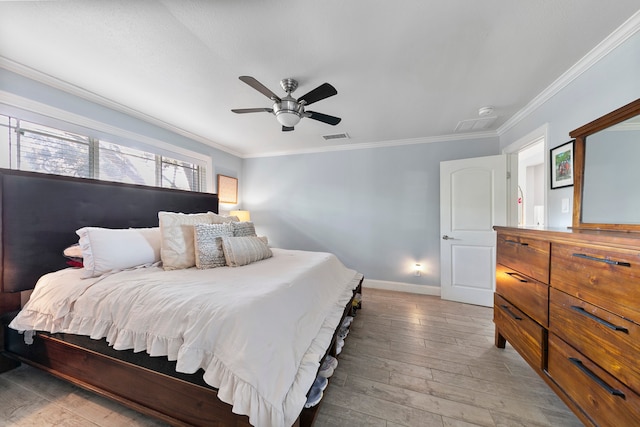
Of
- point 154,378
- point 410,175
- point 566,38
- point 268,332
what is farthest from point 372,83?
point 154,378

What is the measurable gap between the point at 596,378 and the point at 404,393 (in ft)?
3.06

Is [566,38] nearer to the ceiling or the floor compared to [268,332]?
nearer to the ceiling

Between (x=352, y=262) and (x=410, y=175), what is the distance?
167 cm

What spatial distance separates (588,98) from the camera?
1.66 metres

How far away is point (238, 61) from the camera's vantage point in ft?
5.53

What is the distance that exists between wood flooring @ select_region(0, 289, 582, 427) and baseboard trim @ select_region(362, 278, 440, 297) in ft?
3.72

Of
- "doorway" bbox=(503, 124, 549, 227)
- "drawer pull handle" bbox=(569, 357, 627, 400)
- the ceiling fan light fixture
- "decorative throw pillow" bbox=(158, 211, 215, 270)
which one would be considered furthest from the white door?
"decorative throw pillow" bbox=(158, 211, 215, 270)

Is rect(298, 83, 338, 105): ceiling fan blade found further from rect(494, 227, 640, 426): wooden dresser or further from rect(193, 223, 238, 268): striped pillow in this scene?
rect(494, 227, 640, 426): wooden dresser

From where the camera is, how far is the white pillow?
5.19ft

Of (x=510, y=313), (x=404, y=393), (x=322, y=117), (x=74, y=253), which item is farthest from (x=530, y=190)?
(x=74, y=253)

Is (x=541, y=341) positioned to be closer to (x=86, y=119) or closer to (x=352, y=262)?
(x=352, y=262)

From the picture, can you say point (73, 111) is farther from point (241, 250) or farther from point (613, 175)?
point (613, 175)

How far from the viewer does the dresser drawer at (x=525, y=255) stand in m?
1.31

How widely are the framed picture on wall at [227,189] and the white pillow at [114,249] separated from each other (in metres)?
1.85
